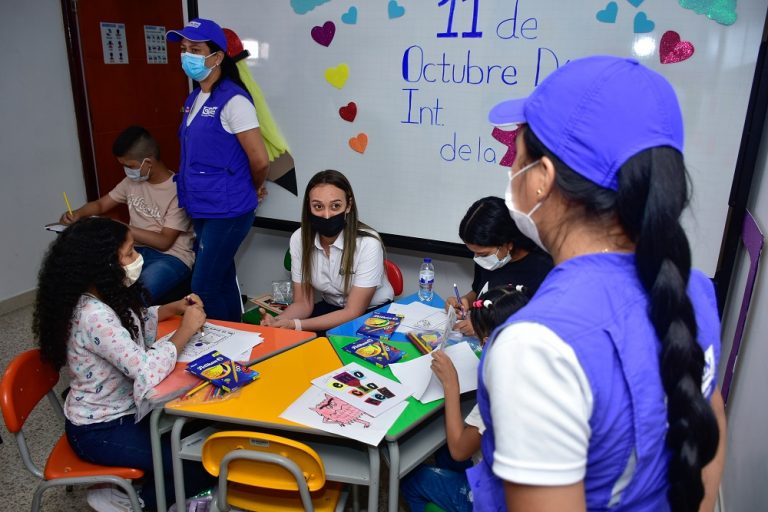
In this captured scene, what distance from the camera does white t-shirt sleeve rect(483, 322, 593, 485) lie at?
2.20 feet

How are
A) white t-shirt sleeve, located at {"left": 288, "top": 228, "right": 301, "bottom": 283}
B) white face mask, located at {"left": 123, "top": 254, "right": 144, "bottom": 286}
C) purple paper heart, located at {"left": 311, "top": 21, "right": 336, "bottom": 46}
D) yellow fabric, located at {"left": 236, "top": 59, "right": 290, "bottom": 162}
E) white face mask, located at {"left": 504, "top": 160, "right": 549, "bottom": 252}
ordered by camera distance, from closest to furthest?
white face mask, located at {"left": 504, "top": 160, "right": 549, "bottom": 252} < white face mask, located at {"left": 123, "top": 254, "right": 144, "bottom": 286} < white t-shirt sleeve, located at {"left": 288, "top": 228, "right": 301, "bottom": 283} < purple paper heart, located at {"left": 311, "top": 21, "right": 336, "bottom": 46} < yellow fabric, located at {"left": 236, "top": 59, "right": 290, "bottom": 162}

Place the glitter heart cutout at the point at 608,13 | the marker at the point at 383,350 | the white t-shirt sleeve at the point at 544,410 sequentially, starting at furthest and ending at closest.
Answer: the glitter heart cutout at the point at 608,13
the marker at the point at 383,350
the white t-shirt sleeve at the point at 544,410

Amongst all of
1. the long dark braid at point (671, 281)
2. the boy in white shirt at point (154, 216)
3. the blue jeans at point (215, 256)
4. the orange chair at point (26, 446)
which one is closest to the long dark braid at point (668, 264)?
the long dark braid at point (671, 281)

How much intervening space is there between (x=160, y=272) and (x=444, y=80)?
5.90 ft

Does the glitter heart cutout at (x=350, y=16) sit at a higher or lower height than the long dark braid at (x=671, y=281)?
higher

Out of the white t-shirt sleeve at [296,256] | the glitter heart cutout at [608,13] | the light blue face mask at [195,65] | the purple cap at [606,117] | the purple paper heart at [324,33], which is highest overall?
the glitter heart cutout at [608,13]

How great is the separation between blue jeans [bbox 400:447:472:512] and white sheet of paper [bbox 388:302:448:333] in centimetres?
55

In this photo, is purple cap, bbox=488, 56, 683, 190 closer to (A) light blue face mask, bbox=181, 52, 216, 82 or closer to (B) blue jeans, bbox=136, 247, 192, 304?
(A) light blue face mask, bbox=181, 52, 216, 82

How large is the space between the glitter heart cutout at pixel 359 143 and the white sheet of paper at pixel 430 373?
1.37 metres

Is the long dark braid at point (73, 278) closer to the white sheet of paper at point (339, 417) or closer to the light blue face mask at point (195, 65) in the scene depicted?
the white sheet of paper at point (339, 417)

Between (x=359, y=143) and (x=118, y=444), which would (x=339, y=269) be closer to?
(x=359, y=143)

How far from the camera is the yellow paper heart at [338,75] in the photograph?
295 cm

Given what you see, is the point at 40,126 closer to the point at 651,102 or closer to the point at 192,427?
the point at 192,427

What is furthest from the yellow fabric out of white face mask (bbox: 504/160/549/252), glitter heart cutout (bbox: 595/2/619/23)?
white face mask (bbox: 504/160/549/252)
